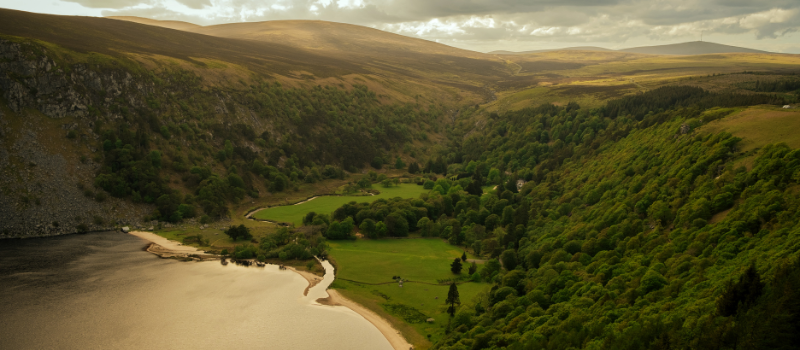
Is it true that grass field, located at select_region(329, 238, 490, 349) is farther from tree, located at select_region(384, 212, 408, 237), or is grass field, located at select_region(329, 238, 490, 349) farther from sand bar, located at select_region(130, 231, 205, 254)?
sand bar, located at select_region(130, 231, 205, 254)

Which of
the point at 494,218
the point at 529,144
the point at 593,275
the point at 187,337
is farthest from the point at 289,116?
the point at 593,275

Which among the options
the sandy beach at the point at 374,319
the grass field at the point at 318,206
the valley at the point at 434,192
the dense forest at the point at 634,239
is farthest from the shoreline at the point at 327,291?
the grass field at the point at 318,206

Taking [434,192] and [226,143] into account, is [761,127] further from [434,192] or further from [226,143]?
[226,143]

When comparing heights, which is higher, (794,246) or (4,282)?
(794,246)

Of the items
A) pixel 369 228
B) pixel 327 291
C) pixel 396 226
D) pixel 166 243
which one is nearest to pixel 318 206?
pixel 369 228

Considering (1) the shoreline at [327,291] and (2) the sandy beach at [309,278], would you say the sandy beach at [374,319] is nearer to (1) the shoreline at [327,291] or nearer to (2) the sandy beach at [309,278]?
(1) the shoreline at [327,291]

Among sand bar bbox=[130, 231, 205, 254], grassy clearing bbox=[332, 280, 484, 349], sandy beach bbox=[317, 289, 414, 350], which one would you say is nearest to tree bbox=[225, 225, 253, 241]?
sand bar bbox=[130, 231, 205, 254]

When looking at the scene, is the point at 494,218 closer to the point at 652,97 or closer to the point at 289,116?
the point at 652,97

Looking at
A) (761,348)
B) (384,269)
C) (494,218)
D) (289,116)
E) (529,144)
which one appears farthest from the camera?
(289,116)
